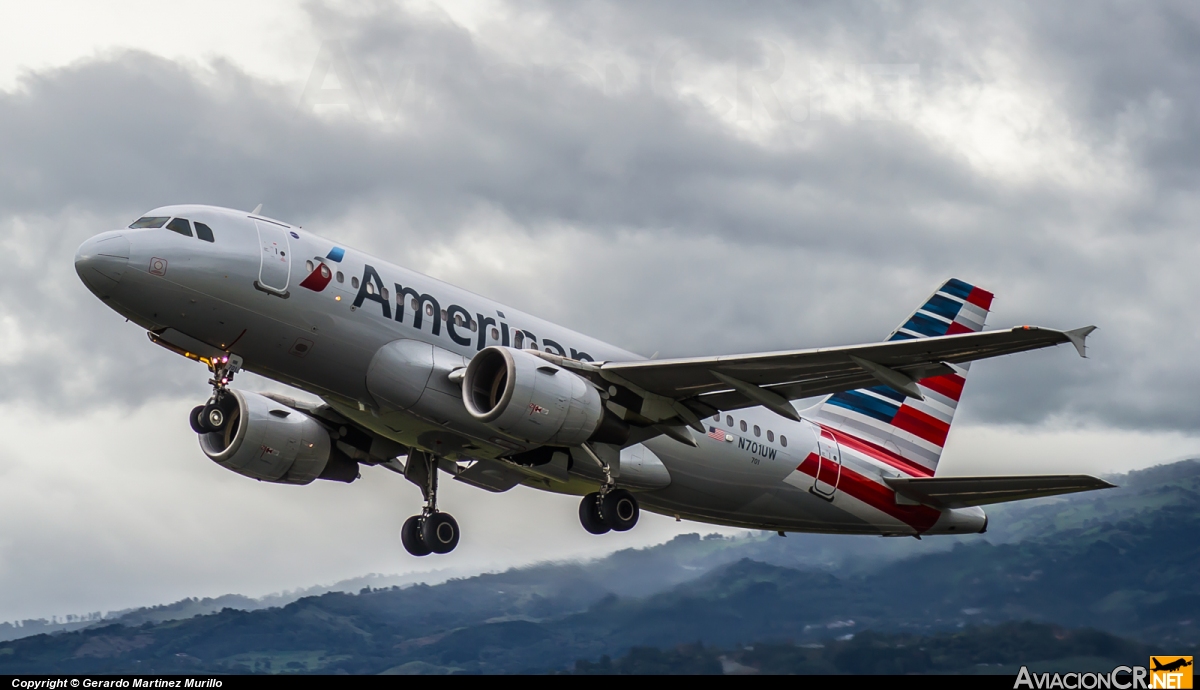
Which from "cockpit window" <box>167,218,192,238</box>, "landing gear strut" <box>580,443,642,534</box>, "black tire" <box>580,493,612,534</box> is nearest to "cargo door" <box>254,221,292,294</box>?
"cockpit window" <box>167,218,192,238</box>

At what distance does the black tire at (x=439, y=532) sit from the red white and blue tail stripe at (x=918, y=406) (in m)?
9.17

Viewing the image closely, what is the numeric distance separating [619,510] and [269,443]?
8151mm

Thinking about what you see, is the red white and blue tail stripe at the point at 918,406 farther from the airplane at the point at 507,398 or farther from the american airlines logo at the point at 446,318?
the american airlines logo at the point at 446,318

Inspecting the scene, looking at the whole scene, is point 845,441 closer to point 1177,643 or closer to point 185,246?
point 1177,643

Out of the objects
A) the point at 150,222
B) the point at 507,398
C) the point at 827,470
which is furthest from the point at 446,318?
the point at 827,470

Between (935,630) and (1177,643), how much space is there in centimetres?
549

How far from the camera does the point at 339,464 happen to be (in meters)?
30.9

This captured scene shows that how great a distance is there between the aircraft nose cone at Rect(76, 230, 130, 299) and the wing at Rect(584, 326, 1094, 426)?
900 cm

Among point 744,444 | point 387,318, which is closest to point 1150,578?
point 744,444

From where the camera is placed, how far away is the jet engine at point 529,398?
977 inches

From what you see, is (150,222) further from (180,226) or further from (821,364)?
(821,364)

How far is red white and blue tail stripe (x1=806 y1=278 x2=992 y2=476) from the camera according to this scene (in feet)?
108

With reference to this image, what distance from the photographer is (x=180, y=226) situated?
24016mm

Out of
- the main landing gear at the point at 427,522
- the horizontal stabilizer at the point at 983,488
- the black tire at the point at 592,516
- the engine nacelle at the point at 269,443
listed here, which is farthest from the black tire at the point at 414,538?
the horizontal stabilizer at the point at 983,488
